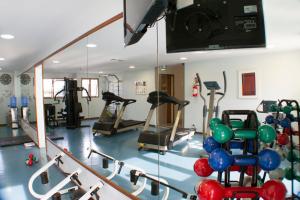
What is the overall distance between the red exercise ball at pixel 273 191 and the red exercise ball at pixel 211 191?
0.27 m

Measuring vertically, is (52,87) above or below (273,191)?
above

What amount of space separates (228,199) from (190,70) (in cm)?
106

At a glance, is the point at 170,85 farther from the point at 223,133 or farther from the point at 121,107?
the point at 121,107

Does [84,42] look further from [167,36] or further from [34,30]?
[167,36]

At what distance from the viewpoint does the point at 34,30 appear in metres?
3.14

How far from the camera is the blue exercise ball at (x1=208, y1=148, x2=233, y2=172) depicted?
1.32m

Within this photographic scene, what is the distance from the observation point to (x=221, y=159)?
1.32m

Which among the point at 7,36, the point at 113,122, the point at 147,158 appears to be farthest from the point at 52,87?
the point at 147,158

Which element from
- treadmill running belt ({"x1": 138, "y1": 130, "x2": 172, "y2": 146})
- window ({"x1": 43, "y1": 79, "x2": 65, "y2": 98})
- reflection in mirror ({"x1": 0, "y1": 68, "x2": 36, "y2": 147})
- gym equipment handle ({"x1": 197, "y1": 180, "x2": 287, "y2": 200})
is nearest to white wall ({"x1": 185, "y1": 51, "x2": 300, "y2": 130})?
treadmill running belt ({"x1": 138, "y1": 130, "x2": 172, "y2": 146})

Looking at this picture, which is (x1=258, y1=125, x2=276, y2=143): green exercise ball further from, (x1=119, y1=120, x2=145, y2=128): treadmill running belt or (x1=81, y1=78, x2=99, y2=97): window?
(x1=81, y1=78, x2=99, y2=97): window

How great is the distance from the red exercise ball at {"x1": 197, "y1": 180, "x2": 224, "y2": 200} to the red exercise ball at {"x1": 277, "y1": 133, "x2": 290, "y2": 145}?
63 centimetres

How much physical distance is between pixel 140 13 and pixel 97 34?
2053 millimetres

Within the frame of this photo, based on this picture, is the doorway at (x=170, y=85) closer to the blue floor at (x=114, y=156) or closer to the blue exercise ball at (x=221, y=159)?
the blue floor at (x=114, y=156)

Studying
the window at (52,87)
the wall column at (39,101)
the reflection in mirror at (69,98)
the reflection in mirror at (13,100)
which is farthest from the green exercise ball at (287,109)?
the reflection in mirror at (13,100)
